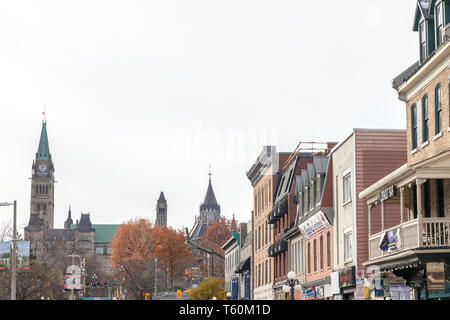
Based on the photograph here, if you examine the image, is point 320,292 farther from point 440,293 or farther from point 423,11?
point 423,11

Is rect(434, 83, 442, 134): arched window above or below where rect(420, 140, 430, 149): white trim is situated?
above

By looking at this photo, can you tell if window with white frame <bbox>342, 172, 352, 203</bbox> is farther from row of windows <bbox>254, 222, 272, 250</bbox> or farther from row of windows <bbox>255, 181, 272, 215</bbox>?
row of windows <bbox>254, 222, 272, 250</bbox>

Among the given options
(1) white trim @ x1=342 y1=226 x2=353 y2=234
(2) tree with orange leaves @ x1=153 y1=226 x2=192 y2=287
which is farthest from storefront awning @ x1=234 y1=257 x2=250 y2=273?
(2) tree with orange leaves @ x1=153 y1=226 x2=192 y2=287

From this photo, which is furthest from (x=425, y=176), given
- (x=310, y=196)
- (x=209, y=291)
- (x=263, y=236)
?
(x=209, y=291)

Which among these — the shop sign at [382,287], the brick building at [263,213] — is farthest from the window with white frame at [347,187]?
the brick building at [263,213]

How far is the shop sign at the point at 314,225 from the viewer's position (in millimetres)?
43938

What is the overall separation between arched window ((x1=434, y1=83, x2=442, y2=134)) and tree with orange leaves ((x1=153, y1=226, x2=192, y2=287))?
414 feet

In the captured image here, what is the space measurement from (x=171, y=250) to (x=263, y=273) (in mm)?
88344

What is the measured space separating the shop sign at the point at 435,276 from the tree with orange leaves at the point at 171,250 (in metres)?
127

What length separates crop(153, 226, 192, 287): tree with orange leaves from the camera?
154 m

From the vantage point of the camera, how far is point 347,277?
128 ft

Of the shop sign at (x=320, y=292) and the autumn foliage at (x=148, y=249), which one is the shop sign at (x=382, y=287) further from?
the autumn foliage at (x=148, y=249)
